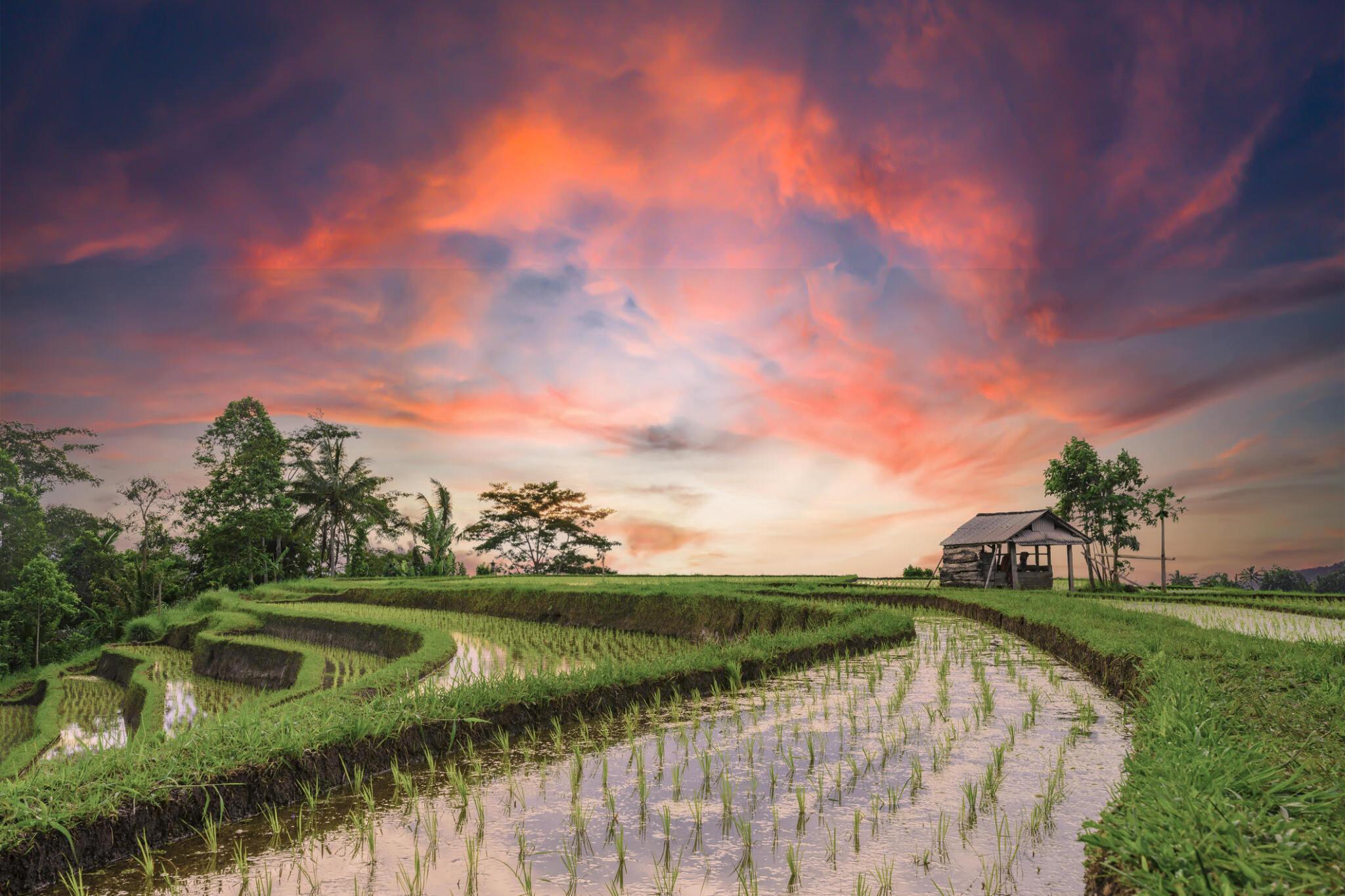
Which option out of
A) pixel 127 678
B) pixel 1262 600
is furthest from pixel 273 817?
pixel 1262 600

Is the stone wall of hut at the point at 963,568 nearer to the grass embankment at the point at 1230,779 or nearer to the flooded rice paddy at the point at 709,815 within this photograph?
the grass embankment at the point at 1230,779

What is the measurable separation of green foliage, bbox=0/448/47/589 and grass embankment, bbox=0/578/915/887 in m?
22.9

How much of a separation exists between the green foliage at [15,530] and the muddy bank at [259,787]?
27753mm

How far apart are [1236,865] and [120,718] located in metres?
16.4

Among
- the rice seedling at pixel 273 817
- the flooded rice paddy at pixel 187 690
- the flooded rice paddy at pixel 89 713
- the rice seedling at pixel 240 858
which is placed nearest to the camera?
the rice seedling at pixel 240 858

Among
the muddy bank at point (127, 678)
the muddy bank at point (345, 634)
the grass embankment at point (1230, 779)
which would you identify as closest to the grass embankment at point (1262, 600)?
the grass embankment at point (1230, 779)

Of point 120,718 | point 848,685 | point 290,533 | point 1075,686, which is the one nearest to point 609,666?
point 848,685

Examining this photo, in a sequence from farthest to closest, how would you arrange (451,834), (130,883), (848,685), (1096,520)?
(1096,520), (848,685), (451,834), (130,883)

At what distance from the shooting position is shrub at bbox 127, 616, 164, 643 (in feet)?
76.4

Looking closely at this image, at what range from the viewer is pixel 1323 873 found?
242cm

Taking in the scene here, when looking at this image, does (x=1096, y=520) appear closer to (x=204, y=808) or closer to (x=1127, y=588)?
(x=1127, y=588)

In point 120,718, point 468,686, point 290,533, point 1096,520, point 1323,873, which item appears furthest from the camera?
point 290,533

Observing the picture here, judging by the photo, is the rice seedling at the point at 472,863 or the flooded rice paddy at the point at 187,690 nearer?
the rice seedling at the point at 472,863

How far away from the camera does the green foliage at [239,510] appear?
33.8 m
